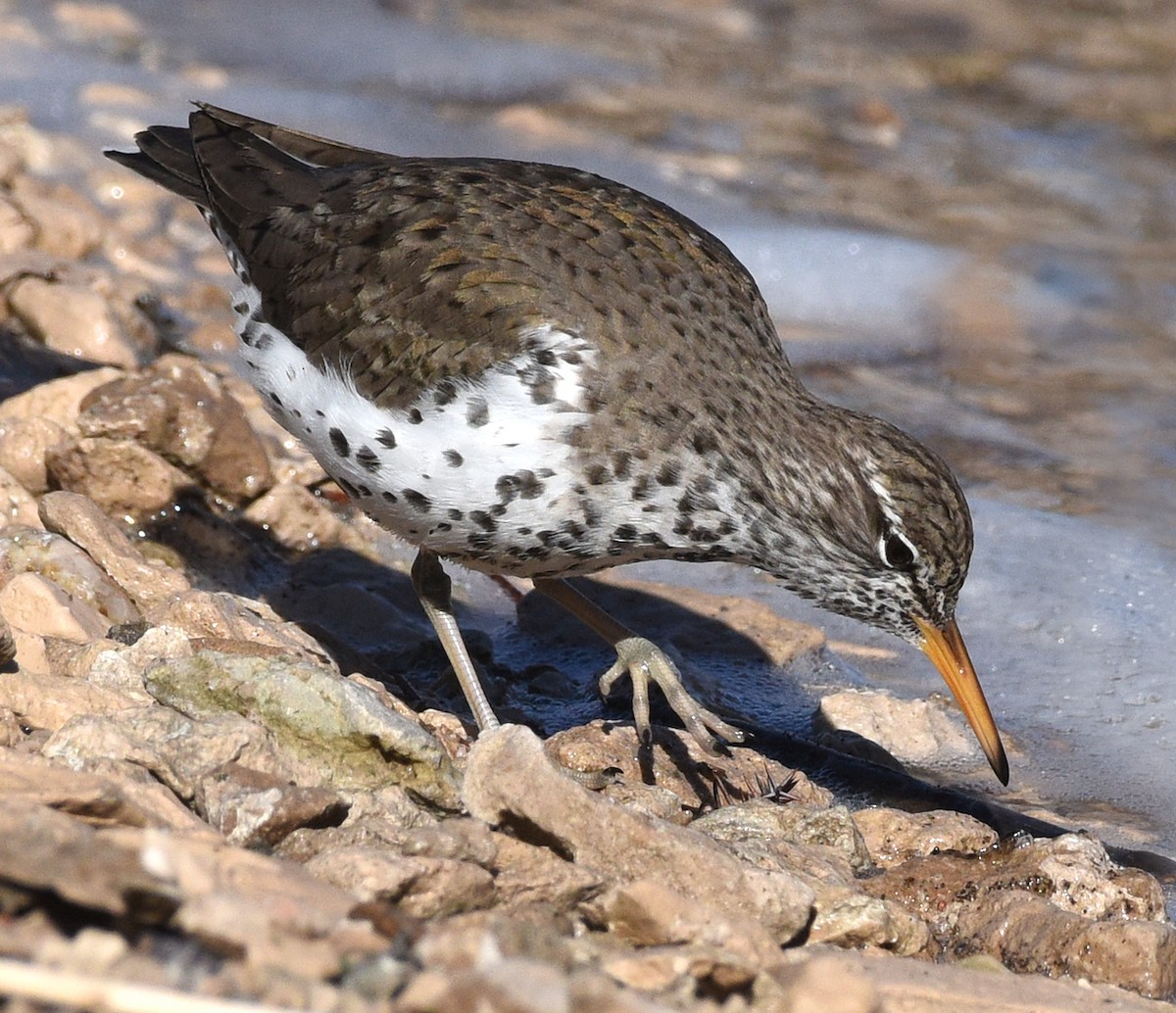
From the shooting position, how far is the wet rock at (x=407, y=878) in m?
4.19

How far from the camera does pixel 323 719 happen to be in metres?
5.26

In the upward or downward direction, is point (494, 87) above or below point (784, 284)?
above

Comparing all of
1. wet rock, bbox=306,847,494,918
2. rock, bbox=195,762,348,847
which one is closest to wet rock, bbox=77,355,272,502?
rock, bbox=195,762,348,847

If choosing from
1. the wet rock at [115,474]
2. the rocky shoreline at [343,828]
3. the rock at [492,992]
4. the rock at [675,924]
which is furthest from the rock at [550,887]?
the wet rock at [115,474]

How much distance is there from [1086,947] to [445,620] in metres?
3.06

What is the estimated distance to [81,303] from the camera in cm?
891

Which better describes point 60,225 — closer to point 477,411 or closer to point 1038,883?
point 477,411

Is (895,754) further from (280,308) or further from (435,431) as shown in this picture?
(280,308)

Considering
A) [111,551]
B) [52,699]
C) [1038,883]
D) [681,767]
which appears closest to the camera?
[52,699]

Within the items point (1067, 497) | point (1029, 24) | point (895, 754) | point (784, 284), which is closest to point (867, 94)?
point (1029, 24)

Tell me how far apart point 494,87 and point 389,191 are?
9188mm

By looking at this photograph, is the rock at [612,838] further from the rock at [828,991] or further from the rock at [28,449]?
the rock at [28,449]

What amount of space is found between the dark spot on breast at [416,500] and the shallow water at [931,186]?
8.54 ft

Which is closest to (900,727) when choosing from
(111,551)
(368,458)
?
(368,458)
